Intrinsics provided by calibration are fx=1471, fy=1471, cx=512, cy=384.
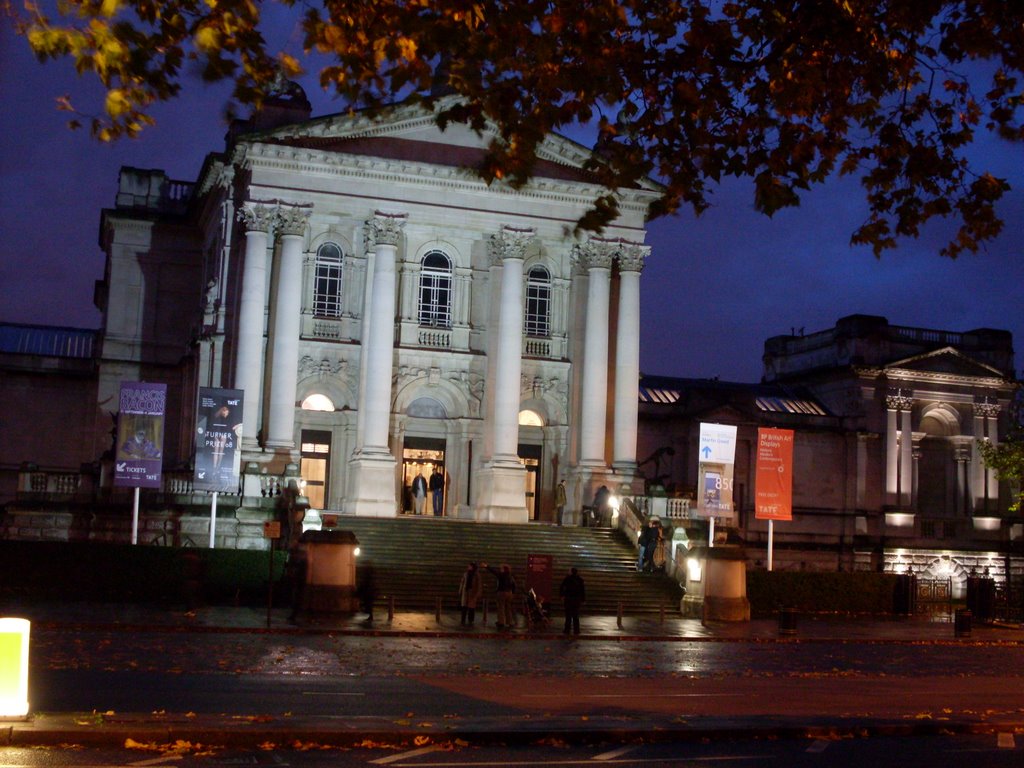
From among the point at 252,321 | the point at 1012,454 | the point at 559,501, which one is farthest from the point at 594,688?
the point at 1012,454

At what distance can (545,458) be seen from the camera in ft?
175

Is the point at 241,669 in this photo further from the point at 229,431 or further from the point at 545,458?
the point at 545,458

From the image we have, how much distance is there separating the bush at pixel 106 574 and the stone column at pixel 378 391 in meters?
9.24

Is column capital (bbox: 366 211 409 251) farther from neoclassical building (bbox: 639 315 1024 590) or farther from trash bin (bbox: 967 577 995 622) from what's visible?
trash bin (bbox: 967 577 995 622)

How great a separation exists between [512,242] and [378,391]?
7106 mm

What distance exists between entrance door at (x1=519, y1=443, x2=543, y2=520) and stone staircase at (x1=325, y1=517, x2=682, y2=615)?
583 cm

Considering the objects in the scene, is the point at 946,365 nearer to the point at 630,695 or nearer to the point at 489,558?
the point at 489,558

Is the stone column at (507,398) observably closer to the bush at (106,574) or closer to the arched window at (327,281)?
the arched window at (327,281)

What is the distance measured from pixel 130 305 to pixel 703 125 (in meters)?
49.1

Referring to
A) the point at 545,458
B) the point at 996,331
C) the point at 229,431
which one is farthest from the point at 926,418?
the point at 229,431

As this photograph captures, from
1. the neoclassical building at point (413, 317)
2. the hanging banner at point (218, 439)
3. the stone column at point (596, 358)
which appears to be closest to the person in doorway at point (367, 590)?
the hanging banner at point (218, 439)

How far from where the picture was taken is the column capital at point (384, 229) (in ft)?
162

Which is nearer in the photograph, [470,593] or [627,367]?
[470,593]

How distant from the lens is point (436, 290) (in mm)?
52312
